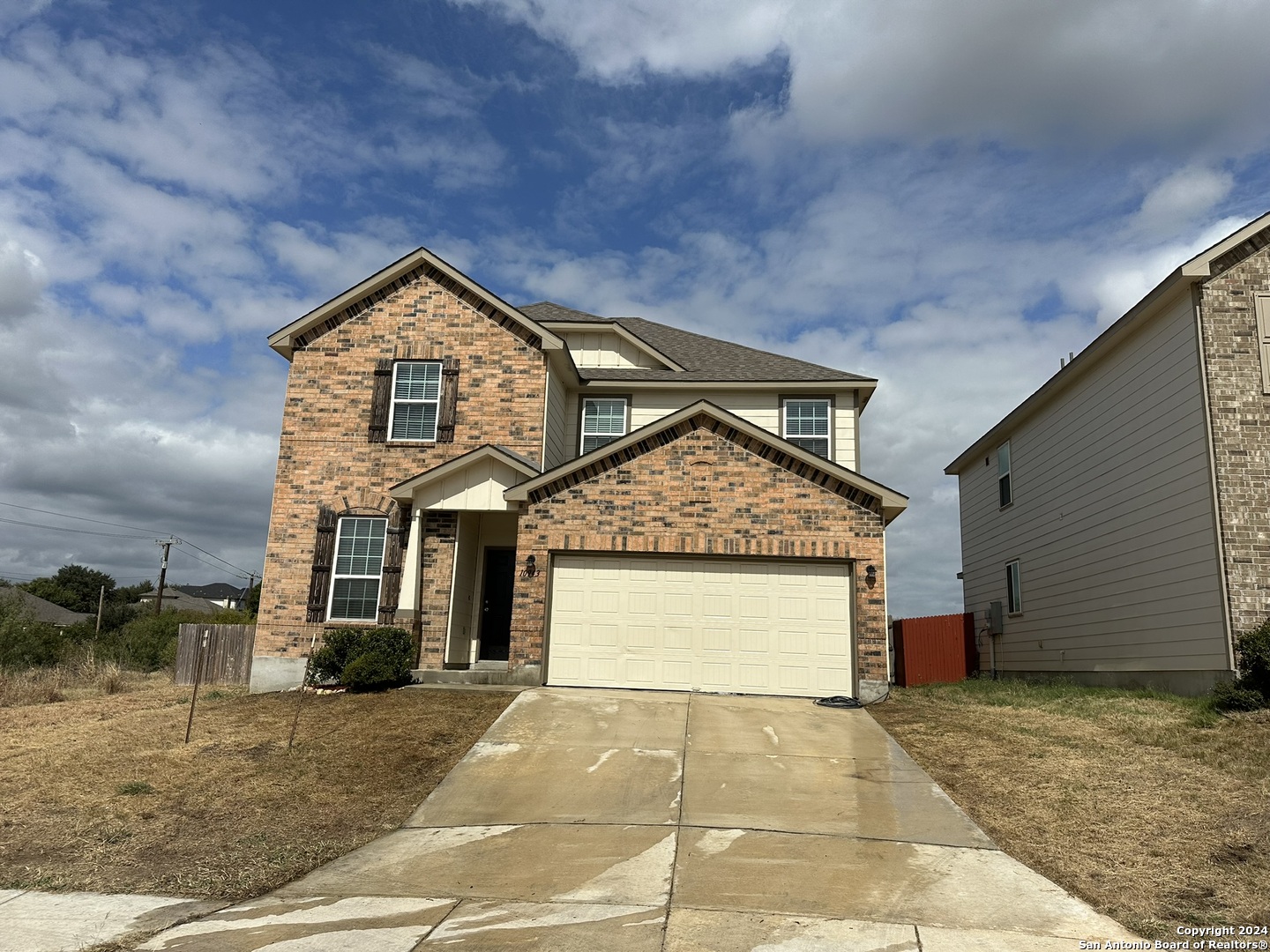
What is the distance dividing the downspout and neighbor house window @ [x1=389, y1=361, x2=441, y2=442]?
42.3 ft

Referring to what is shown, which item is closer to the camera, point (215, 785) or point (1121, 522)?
point (215, 785)

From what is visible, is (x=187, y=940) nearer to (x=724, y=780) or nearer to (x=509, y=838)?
(x=509, y=838)

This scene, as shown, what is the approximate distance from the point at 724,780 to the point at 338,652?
26.6ft

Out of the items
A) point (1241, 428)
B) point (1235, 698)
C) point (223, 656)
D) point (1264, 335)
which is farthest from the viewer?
point (223, 656)

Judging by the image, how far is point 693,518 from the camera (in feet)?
48.5

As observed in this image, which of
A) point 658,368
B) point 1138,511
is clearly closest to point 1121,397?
point 1138,511

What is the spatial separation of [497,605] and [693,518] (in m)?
4.68

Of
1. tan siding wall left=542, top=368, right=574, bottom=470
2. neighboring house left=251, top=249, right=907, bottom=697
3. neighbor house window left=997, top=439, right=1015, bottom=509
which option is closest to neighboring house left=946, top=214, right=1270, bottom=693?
neighbor house window left=997, top=439, right=1015, bottom=509

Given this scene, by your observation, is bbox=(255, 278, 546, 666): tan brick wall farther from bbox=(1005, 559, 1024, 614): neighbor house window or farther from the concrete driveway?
bbox=(1005, 559, 1024, 614): neighbor house window

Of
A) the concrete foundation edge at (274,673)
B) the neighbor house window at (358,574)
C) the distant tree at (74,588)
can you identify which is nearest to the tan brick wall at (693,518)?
the neighbor house window at (358,574)

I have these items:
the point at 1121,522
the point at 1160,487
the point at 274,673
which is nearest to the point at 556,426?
the point at 274,673

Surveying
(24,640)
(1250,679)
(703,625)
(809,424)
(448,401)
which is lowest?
(24,640)

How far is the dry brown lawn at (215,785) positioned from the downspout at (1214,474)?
1046 centimetres

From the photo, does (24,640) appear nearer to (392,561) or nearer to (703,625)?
(392,561)
